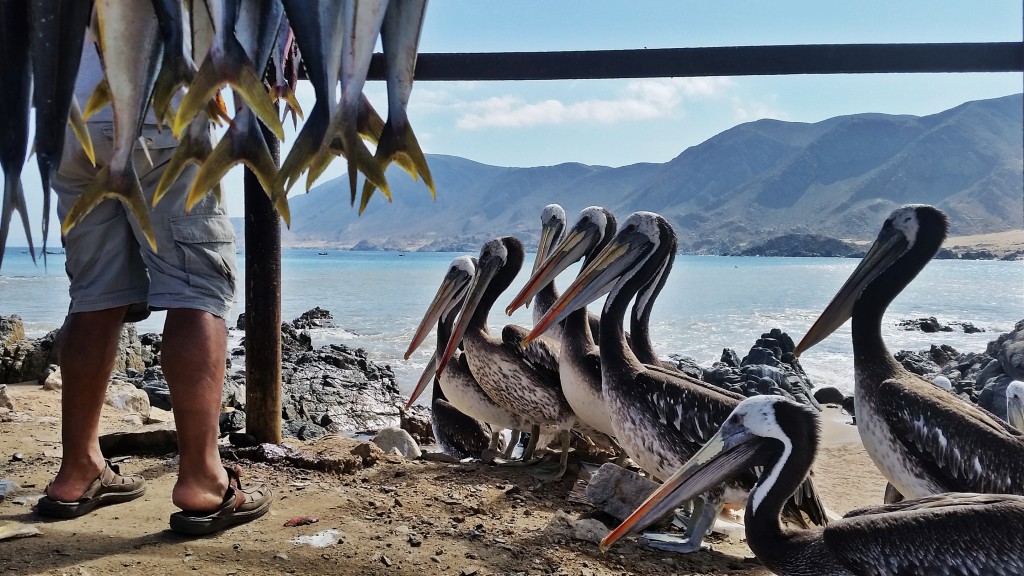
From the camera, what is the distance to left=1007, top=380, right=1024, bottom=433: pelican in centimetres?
526

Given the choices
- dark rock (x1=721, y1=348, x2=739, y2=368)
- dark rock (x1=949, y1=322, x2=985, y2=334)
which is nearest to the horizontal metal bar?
dark rock (x1=721, y1=348, x2=739, y2=368)

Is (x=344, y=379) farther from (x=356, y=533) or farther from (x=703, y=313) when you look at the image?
(x=703, y=313)

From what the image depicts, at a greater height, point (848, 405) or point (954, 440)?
point (954, 440)

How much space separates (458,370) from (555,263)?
127 centimetres

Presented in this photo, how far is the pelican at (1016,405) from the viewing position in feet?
17.3

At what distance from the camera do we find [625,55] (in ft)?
10.3

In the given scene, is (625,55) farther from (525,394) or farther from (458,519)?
(525,394)

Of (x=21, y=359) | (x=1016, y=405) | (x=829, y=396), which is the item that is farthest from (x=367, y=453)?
(x=829, y=396)

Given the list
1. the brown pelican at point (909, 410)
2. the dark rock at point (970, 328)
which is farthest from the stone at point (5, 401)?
the dark rock at point (970, 328)

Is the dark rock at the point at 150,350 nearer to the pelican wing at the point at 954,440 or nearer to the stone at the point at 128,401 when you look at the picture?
the stone at the point at 128,401

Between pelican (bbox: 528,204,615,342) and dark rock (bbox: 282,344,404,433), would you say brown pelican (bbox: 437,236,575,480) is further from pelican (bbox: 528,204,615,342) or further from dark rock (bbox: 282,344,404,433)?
dark rock (bbox: 282,344,404,433)

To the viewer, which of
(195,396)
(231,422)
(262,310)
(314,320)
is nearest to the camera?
(195,396)

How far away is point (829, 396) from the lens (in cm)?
1023

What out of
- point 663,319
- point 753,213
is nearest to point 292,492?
point 663,319
